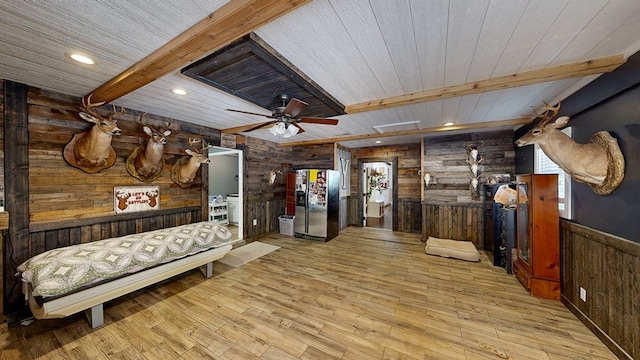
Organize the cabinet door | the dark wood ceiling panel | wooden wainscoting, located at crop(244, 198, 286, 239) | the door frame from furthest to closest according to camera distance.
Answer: the door frame < wooden wainscoting, located at crop(244, 198, 286, 239) < the cabinet door < the dark wood ceiling panel

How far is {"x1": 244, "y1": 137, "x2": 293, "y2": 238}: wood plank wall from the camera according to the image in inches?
197

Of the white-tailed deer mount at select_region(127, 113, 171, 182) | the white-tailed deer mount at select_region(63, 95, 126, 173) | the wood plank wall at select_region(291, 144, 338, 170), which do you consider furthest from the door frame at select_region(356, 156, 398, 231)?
the white-tailed deer mount at select_region(63, 95, 126, 173)

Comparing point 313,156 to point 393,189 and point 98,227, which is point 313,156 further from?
point 98,227

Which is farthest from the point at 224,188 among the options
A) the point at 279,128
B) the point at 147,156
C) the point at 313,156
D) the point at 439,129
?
the point at 439,129

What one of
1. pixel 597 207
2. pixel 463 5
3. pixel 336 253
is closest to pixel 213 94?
pixel 463 5

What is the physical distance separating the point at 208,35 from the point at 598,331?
4.21 meters

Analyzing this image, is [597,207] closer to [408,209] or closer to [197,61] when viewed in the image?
[408,209]

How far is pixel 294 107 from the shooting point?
7.27ft

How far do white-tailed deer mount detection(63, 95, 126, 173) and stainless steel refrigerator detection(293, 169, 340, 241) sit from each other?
3.50 m

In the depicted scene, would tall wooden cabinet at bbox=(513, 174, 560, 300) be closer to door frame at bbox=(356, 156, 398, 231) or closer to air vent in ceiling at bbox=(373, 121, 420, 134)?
air vent in ceiling at bbox=(373, 121, 420, 134)

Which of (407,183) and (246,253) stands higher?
(407,183)

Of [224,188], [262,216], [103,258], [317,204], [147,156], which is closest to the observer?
[103,258]

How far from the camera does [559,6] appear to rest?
1228 millimetres

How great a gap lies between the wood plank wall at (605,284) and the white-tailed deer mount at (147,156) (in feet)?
17.4
